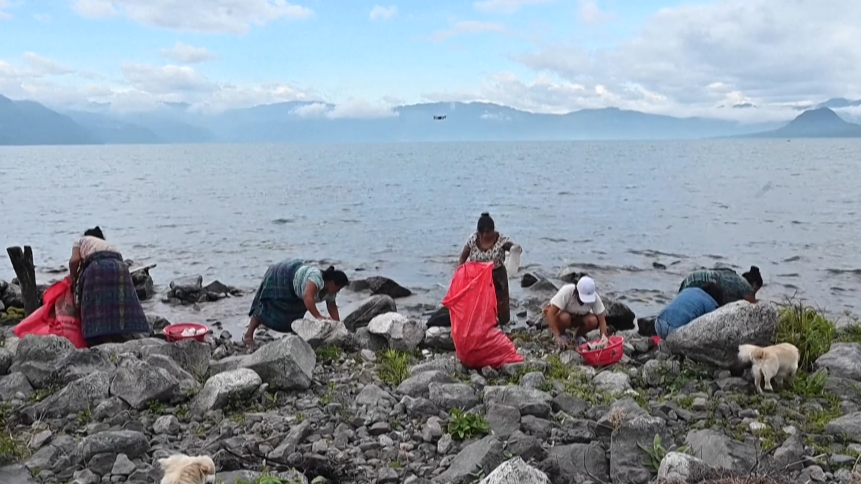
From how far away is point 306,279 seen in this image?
8547 millimetres

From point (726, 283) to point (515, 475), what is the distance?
5.97 metres

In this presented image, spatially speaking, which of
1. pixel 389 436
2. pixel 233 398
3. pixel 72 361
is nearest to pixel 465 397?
pixel 389 436

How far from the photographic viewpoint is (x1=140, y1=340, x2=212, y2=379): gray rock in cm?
717

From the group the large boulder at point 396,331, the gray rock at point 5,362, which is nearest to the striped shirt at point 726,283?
the large boulder at point 396,331

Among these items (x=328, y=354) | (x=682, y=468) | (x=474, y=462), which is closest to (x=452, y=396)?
(x=474, y=462)

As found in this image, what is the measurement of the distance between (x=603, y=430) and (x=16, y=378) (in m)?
5.08

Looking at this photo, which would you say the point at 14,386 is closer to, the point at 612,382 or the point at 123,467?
the point at 123,467

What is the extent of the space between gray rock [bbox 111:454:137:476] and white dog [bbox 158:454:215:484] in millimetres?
584

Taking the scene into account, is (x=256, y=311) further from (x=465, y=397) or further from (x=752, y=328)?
(x=752, y=328)

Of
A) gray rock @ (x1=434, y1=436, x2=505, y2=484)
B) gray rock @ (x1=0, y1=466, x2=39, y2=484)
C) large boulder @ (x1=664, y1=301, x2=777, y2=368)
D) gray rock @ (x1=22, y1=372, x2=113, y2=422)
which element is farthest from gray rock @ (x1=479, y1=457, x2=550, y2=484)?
large boulder @ (x1=664, y1=301, x2=777, y2=368)

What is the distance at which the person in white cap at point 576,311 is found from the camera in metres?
9.02

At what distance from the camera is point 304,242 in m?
22.0

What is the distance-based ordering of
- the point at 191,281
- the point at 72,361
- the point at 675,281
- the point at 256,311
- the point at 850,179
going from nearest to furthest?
1. the point at 72,361
2. the point at 256,311
3. the point at 191,281
4. the point at 675,281
5. the point at 850,179

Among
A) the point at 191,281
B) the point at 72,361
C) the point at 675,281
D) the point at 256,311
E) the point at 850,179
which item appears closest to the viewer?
the point at 72,361
